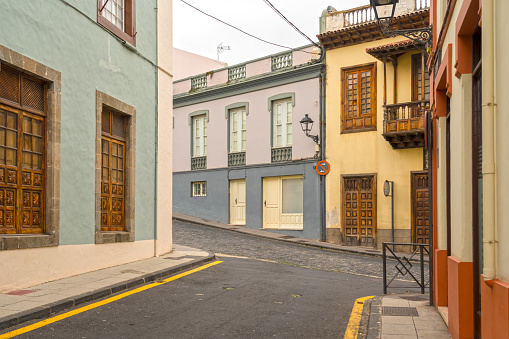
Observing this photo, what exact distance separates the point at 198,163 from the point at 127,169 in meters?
14.2

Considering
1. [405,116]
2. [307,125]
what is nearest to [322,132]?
[307,125]

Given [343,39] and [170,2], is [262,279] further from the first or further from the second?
[343,39]

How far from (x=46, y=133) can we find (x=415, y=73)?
1385cm

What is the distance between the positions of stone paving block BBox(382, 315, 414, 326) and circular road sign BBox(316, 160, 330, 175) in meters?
14.7

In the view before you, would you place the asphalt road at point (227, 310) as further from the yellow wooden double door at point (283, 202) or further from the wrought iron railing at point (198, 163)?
the wrought iron railing at point (198, 163)

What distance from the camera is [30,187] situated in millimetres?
9797

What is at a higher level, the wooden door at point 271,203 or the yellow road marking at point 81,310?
the wooden door at point 271,203

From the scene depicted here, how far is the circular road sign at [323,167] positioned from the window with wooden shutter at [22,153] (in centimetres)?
1355

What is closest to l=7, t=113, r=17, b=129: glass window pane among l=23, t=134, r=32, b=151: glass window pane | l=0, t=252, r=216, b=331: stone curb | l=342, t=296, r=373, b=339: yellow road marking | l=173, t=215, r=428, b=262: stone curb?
l=23, t=134, r=32, b=151: glass window pane

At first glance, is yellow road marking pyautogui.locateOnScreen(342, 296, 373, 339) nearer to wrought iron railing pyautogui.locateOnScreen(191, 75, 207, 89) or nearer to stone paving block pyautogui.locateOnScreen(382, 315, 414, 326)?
stone paving block pyautogui.locateOnScreen(382, 315, 414, 326)

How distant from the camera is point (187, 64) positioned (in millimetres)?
34812

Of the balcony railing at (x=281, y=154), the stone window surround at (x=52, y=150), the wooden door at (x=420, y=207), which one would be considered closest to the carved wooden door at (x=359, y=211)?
the wooden door at (x=420, y=207)

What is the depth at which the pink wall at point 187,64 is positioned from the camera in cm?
3375

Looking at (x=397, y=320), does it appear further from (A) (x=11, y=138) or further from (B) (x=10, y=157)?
(A) (x=11, y=138)
